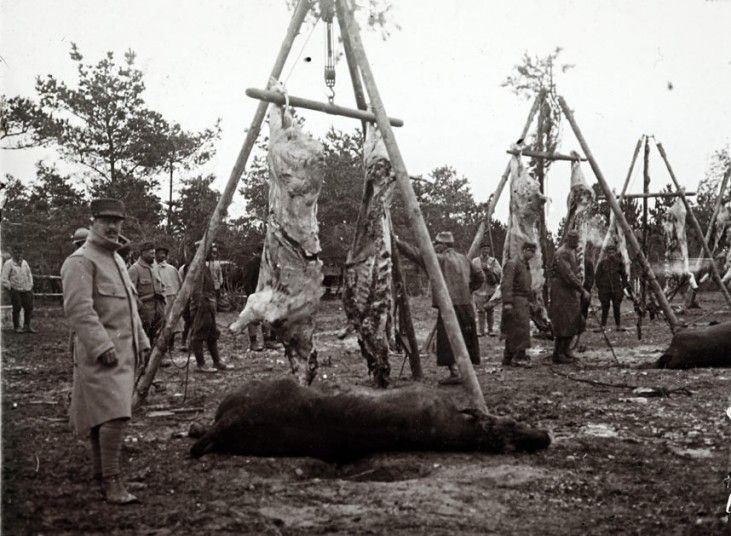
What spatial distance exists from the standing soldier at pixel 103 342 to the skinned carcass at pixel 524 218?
6500 millimetres

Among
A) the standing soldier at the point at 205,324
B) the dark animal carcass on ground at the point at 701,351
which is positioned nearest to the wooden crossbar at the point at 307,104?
the standing soldier at the point at 205,324

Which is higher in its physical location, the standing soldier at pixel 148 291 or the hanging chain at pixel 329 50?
the hanging chain at pixel 329 50

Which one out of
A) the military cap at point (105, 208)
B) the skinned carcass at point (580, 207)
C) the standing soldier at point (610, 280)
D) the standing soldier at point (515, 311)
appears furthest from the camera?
the standing soldier at point (610, 280)

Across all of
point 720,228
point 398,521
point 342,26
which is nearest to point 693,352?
point 342,26

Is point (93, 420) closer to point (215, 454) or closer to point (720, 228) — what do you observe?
point (215, 454)

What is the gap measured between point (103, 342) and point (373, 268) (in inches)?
107

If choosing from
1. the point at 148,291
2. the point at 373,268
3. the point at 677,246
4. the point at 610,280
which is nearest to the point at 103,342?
the point at 373,268

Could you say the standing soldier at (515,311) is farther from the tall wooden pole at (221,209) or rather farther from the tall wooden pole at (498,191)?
the tall wooden pole at (221,209)

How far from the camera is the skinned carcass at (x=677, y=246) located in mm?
15898

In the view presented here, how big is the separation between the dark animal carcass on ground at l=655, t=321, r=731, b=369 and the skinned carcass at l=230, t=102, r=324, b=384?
5.03 metres

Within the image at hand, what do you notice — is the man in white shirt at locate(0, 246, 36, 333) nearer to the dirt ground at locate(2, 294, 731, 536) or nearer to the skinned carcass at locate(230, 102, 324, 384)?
the dirt ground at locate(2, 294, 731, 536)

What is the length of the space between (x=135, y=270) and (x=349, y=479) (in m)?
5.17

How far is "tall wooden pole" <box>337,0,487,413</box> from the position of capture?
17.8 ft

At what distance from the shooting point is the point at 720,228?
1678 cm
